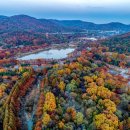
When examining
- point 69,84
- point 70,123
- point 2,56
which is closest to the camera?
point 70,123

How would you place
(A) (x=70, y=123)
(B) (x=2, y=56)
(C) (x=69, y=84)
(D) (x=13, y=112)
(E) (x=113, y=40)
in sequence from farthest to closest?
(E) (x=113, y=40)
(B) (x=2, y=56)
(C) (x=69, y=84)
(D) (x=13, y=112)
(A) (x=70, y=123)

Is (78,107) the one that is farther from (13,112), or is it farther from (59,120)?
(13,112)

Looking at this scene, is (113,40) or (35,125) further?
(113,40)

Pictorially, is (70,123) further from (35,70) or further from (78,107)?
(35,70)

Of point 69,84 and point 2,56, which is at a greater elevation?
point 69,84

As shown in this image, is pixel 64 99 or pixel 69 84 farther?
pixel 69 84

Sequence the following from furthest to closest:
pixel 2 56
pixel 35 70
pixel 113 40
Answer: pixel 113 40 → pixel 2 56 → pixel 35 70

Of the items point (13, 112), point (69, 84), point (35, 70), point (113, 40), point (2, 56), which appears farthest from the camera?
point (113, 40)

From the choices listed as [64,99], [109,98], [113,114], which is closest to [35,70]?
[64,99]

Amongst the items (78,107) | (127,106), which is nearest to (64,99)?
(78,107)
